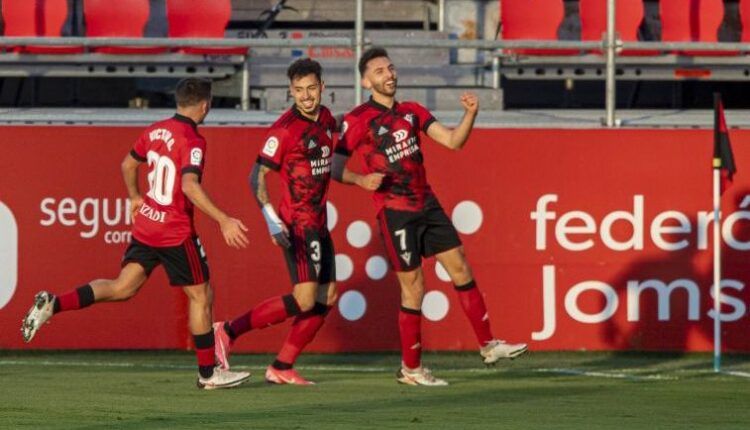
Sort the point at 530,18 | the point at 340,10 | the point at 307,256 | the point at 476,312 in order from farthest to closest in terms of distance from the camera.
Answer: the point at 340,10 → the point at 530,18 → the point at 476,312 → the point at 307,256

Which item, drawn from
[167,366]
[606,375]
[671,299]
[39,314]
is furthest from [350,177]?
[671,299]

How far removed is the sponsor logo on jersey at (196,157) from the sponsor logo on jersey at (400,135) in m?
1.39

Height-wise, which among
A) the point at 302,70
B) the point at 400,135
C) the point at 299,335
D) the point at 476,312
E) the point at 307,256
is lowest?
the point at 299,335

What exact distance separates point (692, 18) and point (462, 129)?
6.62m

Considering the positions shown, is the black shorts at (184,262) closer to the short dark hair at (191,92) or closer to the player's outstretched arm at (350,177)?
the short dark hair at (191,92)

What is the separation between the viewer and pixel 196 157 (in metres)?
10.2

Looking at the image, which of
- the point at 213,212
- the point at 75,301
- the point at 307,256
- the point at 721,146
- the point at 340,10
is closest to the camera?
the point at 213,212

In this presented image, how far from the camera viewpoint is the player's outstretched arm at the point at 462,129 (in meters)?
10.3

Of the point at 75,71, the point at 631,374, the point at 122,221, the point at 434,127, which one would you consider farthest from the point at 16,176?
the point at 631,374

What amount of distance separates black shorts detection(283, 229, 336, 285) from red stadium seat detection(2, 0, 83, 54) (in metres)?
5.36

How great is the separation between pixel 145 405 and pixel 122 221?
440cm

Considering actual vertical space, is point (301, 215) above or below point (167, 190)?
below

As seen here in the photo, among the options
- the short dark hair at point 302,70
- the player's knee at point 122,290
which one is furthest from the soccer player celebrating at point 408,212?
the player's knee at point 122,290

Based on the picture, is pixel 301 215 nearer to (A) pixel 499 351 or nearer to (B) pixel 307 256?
(B) pixel 307 256
